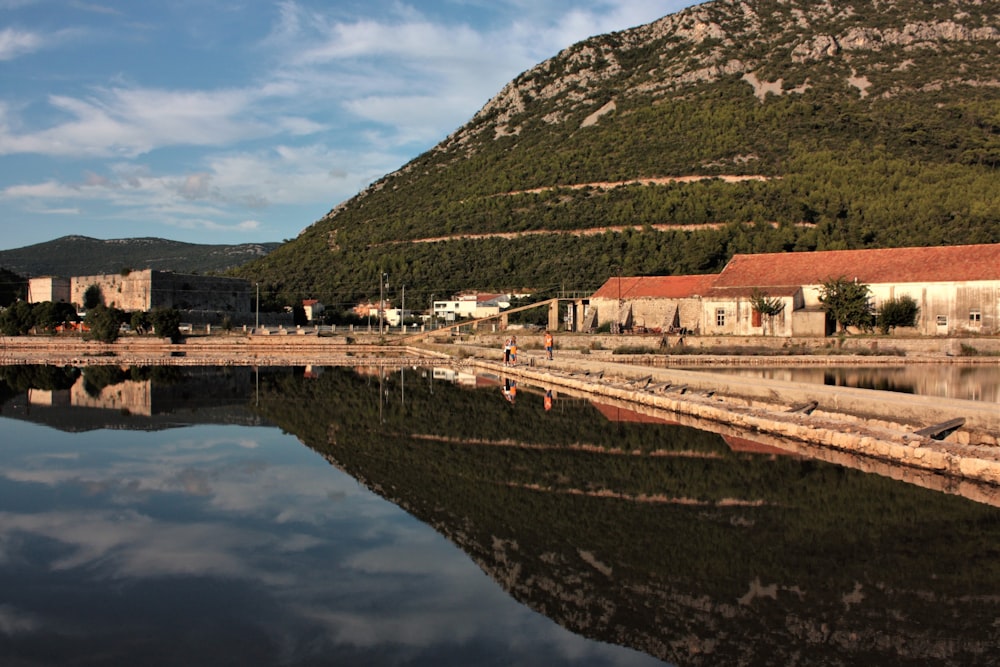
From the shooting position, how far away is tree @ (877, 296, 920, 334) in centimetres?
3378

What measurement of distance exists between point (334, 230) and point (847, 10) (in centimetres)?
5499

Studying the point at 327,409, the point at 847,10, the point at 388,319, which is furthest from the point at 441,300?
the point at 847,10

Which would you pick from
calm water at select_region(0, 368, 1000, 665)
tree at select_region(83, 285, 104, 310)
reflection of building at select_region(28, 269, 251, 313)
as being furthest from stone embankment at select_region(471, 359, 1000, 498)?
tree at select_region(83, 285, 104, 310)

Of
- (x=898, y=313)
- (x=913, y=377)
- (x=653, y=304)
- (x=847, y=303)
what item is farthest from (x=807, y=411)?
(x=653, y=304)

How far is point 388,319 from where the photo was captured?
63094mm

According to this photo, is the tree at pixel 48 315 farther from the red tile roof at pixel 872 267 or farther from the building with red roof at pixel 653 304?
the red tile roof at pixel 872 267

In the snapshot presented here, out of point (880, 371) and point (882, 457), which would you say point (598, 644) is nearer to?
point (882, 457)

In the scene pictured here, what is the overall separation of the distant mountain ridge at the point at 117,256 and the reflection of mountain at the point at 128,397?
98.2 metres

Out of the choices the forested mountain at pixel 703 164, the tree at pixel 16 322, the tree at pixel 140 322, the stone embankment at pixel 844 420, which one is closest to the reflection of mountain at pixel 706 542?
the stone embankment at pixel 844 420

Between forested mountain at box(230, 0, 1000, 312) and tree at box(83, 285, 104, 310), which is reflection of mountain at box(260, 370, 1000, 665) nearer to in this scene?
forested mountain at box(230, 0, 1000, 312)

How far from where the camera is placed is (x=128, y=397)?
2020cm

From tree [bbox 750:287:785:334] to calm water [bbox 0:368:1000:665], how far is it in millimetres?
23203

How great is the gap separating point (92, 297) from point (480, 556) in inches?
2208

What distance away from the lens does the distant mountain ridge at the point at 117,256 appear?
124 meters
